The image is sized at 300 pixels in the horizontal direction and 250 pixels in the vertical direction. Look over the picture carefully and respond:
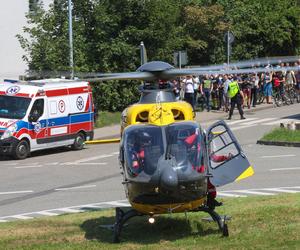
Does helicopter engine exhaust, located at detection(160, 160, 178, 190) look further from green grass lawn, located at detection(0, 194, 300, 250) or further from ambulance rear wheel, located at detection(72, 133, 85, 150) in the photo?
ambulance rear wheel, located at detection(72, 133, 85, 150)

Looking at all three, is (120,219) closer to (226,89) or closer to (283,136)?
(283,136)

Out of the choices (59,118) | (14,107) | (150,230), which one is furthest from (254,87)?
(150,230)

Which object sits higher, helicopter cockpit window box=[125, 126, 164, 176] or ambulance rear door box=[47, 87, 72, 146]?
helicopter cockpit window box=[125, 126, 164, 176]

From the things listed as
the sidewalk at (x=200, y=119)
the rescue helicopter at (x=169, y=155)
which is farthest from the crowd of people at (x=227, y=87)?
the rescue helicopter at (x=169, y=155)

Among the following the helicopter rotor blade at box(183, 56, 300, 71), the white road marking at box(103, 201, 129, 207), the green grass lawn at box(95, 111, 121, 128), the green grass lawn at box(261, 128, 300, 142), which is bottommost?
the green grass lawn at box(95, 111, 121, 128)

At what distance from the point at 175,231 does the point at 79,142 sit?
17051 millimetres

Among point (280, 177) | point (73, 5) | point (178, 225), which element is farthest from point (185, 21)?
point (178, 225)

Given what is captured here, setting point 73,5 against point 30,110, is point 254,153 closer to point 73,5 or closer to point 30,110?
point 30,110

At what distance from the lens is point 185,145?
34.2 ft

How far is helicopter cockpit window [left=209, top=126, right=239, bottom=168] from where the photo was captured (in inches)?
444

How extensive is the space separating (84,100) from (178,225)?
1674cm

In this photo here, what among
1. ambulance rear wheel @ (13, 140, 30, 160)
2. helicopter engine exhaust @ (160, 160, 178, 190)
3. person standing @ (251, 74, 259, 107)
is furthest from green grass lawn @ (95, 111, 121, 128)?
helicopter engine exhaust @ (160, 160, 178, 190)

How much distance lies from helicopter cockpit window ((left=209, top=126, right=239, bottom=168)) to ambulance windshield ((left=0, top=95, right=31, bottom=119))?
591 inches

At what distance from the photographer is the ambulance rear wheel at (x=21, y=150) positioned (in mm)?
25438
